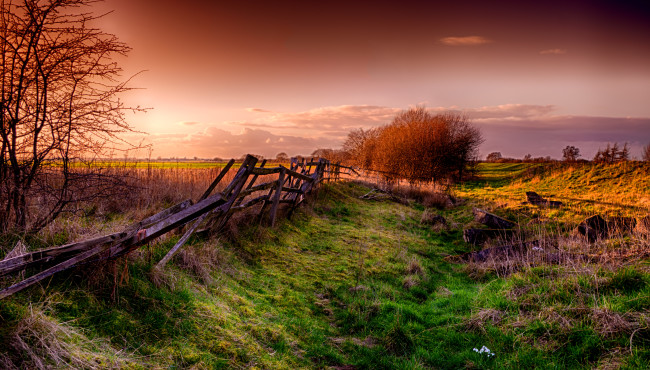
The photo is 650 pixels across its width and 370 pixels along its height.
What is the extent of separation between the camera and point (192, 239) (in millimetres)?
6055

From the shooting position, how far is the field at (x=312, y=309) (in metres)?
2.97

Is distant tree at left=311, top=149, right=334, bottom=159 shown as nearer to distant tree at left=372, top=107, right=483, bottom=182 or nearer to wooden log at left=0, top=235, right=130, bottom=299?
distant tree at left=372, top=107, right=483, bottom=182

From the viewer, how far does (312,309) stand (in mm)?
5574

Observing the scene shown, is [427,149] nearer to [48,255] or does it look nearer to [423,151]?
[423,151]

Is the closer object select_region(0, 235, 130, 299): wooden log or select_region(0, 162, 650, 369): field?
select_region(0, 235, 130, 299): wooden log

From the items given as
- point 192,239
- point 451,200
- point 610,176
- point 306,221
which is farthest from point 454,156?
point 192,239

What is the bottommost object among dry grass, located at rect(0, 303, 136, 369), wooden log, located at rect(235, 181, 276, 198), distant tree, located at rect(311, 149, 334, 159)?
dry grass, located at rect(0, 303, 136, 369)

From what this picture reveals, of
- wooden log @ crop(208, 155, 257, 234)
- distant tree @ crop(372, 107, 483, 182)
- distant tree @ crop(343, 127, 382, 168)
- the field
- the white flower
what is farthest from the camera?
distant tree @ crop(343, 127, 382, 168)

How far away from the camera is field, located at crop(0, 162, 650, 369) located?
2.97 m

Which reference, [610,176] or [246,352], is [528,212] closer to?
[610,176]

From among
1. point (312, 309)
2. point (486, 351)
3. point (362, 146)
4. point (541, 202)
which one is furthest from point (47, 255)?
point (362, 146)

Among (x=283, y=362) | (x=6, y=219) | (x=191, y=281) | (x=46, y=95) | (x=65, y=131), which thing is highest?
(x=46, y=95)

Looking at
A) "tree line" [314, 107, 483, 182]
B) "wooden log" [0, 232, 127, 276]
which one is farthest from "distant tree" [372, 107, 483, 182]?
"wooden log" [0, 232, 127, 276]

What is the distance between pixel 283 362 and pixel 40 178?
439 cm
